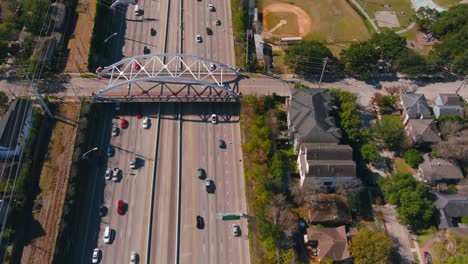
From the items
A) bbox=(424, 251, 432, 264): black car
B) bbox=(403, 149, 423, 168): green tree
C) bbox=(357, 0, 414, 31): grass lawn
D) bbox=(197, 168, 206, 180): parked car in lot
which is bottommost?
bbox=(424, 251, 432, 264): black car

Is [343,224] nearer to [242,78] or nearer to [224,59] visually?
[242,78]

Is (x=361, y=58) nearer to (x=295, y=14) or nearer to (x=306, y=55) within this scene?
(x=306, y=55)

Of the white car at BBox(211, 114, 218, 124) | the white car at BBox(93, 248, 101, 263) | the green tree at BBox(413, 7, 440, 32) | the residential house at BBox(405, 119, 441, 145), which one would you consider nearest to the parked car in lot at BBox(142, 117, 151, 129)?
the white car at BBox(211, 114, 218, 124)

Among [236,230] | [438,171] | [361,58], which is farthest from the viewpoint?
[361,58]

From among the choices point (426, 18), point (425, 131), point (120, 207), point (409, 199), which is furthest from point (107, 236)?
point (426, 18)

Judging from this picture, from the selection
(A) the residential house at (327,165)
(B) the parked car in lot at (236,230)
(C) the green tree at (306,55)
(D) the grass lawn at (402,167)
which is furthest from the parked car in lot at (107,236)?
(D) the grass lawn at (402,167)

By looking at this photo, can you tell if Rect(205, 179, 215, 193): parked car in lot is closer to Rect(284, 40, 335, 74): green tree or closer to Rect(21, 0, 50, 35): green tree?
Rect(284, 40, 335, 74): green tree
